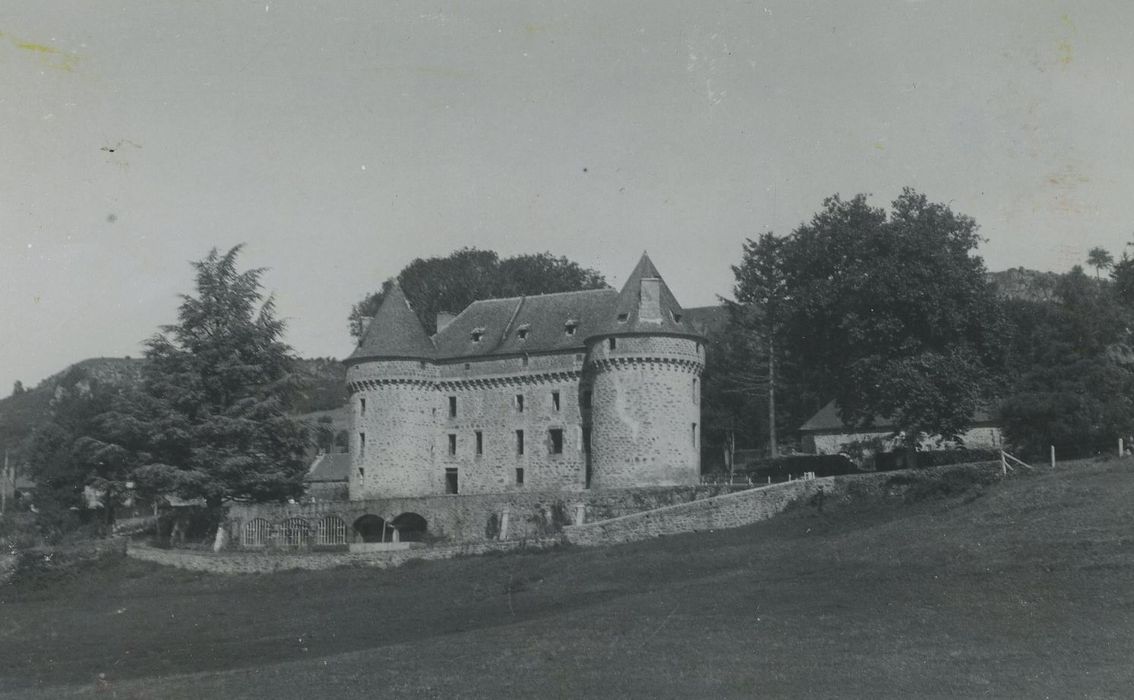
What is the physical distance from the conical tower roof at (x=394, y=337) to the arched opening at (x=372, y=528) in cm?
704

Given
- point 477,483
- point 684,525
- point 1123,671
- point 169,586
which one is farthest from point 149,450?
point 1123,671

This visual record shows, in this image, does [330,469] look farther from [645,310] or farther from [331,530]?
[645,310]

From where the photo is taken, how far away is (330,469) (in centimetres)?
6288

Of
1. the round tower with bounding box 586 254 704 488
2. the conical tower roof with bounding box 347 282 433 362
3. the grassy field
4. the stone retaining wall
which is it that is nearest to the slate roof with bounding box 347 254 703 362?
the conical tower roof with bounding box 347 282 433 362

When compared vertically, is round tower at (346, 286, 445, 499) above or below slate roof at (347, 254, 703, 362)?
below

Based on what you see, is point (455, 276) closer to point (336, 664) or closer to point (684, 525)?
point (684, 525)

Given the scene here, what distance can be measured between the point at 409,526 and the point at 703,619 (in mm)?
24179

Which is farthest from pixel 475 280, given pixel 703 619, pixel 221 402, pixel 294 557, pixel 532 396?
pixel 703 619

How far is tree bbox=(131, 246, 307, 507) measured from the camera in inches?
1578

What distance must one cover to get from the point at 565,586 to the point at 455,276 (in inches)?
1577

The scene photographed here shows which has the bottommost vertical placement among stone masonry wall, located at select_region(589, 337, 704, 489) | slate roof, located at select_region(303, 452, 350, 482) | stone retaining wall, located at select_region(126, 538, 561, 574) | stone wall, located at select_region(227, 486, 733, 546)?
stone retaining wall, located at select_region(126, 538, 561, 574)

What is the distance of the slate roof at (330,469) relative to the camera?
203 feet

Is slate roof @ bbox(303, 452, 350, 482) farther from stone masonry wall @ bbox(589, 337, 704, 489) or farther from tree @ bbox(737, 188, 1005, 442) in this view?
tree @ bbox(737, 188, 1005, 442)

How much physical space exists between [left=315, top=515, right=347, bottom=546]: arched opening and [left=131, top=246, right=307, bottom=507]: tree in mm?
1894
